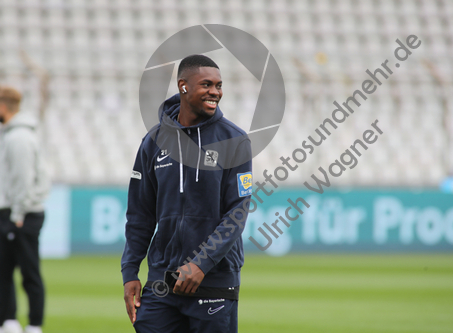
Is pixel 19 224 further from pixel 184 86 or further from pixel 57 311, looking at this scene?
pixel 184 86

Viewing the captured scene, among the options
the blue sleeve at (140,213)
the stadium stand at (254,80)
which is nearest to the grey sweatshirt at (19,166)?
the blue sleeve at (140,213)

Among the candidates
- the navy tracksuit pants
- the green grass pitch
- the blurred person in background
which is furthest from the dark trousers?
the navy tracksuit pants

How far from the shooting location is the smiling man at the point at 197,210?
3061 mm

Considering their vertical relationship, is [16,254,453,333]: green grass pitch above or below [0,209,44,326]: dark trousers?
below

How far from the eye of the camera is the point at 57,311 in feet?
24.0

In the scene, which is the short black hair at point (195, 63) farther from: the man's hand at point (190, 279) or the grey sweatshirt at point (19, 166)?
the grey sweatshirt at point (19, 166)

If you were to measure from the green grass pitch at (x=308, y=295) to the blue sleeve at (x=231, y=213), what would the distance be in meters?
3.42

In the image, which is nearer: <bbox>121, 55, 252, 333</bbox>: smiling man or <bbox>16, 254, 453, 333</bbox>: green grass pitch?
<bbox>121, 55, 252, 333</bbox>: smiling man

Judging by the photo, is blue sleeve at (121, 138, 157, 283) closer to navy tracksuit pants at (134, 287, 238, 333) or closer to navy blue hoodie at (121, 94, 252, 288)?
navy blue hoodie at (121, 94, 252, 288)

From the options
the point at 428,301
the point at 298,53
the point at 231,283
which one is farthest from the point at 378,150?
the point at 231,283

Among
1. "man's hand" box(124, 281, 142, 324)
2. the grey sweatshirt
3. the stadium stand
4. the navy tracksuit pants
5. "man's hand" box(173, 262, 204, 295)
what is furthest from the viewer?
the stadium stand

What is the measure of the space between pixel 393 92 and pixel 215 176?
44.4 feet

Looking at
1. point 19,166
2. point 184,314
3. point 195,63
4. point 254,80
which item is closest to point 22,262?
point 19,166

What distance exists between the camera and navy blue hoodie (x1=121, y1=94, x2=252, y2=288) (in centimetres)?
307
